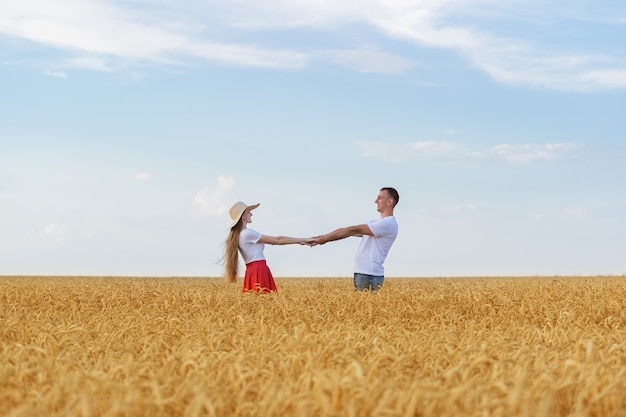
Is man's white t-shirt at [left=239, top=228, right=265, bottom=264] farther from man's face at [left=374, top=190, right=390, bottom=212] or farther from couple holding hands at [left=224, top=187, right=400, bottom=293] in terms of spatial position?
man's face at [left=374, top=190, right=390, bottom=212]

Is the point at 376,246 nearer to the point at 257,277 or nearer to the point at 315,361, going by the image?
the point at 257,277

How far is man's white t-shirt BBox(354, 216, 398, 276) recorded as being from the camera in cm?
1226

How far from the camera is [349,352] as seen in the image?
5.15 m

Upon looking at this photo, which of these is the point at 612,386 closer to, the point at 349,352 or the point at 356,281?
the point at 349,352

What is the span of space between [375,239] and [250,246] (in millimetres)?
2117

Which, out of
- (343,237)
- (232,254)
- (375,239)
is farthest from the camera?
(343,237)

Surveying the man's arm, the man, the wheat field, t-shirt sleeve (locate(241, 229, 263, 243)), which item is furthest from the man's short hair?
t-shirt sleeve (locate(241, 229, 263, 243))

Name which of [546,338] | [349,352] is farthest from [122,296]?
[349,352]

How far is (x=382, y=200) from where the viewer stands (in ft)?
41.1

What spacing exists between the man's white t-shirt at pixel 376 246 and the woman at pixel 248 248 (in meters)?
1.32

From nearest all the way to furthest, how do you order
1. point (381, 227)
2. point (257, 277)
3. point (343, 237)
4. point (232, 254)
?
point (381, 227)
point (232, 254)
point (343, 237)
point (257, 277)

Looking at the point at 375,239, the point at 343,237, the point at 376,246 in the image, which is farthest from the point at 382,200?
the point at 343,237

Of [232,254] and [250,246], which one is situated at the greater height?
[250,246]

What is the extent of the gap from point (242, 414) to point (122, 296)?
909cm
